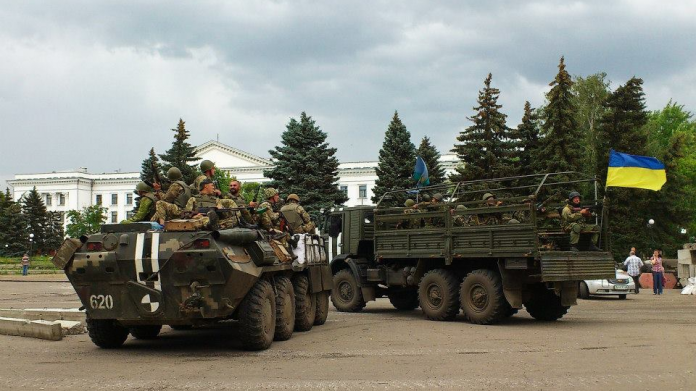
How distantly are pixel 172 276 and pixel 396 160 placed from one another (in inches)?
1609

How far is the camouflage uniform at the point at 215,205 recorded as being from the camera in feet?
36.4

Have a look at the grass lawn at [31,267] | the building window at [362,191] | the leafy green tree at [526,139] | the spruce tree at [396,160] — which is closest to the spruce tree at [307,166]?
the spruce tree at [396,160]

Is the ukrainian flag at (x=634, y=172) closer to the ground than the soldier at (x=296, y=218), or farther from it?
farther from it

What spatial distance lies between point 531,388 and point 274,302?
14.3 feet

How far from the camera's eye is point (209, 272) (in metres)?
9.89

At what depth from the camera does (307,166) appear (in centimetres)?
4812

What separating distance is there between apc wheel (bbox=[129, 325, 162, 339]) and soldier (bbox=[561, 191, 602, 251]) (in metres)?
7.43

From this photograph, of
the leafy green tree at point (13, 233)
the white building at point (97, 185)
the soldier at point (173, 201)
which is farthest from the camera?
the white building at point (97, 185)

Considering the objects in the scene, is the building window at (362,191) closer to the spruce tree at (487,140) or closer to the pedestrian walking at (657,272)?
the spruce tree at (487,140)

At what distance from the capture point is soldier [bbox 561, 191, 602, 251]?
14.6 m

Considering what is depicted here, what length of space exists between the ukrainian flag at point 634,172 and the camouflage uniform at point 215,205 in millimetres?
10223

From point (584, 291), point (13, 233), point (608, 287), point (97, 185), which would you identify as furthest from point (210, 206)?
point (97, 185)

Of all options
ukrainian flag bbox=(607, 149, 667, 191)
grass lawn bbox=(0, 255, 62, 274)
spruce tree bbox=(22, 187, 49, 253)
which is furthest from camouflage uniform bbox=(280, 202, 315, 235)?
spruce tree bbox=(22, 187, 49, 253)

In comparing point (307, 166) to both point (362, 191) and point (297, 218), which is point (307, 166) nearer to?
point (297, 218)
